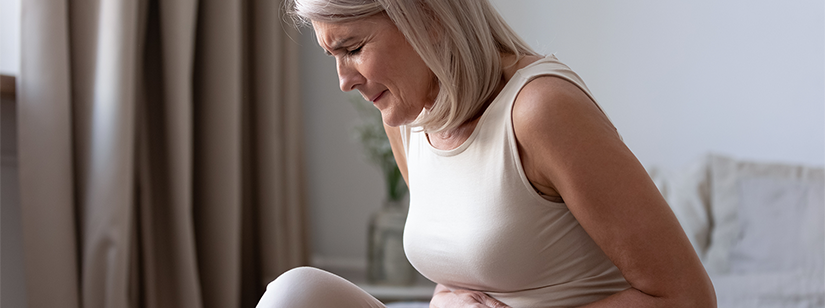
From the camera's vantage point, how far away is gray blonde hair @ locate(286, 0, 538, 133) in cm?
79

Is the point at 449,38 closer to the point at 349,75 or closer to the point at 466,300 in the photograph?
the point at 349,75

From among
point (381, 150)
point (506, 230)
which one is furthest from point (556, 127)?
point (381, 150)

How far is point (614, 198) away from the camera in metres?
0.67

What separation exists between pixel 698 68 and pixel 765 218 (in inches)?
22.8

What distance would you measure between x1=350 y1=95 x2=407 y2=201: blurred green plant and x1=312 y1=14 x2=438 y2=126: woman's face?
1.32m

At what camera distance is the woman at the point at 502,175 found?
0.68 metres

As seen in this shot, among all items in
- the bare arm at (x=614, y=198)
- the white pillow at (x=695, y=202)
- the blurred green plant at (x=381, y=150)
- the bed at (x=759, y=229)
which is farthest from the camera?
the blurred green plant at (x=381, y=150)

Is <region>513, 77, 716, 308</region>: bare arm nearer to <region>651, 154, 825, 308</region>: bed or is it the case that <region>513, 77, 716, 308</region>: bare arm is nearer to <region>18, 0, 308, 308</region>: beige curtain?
<region>651, 154, 825, 308</region>: bed

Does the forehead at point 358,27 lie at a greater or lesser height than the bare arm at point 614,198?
greater

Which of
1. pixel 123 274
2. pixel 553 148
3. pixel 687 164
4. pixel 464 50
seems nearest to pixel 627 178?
pixel 553 148

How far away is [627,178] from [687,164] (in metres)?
1.47

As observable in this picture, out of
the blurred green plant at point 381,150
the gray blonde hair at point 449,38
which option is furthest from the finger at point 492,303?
the blurred green plant at point 381,150

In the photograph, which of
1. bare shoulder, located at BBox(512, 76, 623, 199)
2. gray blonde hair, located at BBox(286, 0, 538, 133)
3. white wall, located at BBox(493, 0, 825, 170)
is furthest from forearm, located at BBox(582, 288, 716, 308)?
white wall, located at BBox(493, 0, 825, 170)

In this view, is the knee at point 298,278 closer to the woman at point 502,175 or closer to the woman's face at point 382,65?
the woman at point 502,175
